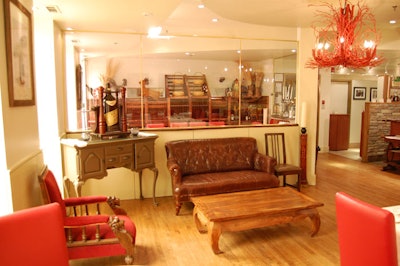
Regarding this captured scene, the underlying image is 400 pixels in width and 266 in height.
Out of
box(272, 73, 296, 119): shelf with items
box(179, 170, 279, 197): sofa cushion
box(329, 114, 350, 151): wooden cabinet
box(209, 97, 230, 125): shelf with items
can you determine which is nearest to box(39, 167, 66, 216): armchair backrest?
box(179, 170, 279, 197): sofa cushion

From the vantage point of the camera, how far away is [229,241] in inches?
129

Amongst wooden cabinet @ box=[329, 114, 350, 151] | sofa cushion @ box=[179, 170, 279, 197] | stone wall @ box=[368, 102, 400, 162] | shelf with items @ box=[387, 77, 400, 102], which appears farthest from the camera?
wooden cabinet @ box=[329, 114, 350, 151]

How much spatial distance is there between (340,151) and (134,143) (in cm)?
687

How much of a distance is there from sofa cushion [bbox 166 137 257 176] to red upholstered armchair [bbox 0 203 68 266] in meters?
2.66

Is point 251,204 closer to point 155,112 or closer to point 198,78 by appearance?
point 155,112

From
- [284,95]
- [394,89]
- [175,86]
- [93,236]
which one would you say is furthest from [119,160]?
[394,89]

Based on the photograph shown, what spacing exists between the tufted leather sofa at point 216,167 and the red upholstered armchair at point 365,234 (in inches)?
88.0

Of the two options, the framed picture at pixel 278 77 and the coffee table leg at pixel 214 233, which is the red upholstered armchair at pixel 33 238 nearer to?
the coffee table leg at pixel 214 233

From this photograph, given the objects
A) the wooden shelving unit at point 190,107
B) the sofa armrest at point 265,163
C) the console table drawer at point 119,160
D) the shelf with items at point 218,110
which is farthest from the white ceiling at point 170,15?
the sofa armrest at point 265,163

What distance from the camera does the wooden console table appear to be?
354 centimetres

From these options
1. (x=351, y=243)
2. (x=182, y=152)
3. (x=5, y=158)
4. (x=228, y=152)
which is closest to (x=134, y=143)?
(x=182, y=152)

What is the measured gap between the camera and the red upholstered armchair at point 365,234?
151 centimetres

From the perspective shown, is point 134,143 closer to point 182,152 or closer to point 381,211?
point 182,152

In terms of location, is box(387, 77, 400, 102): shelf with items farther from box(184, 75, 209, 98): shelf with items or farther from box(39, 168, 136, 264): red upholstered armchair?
box(39, 168, 136, 264): red upholstered armchair
